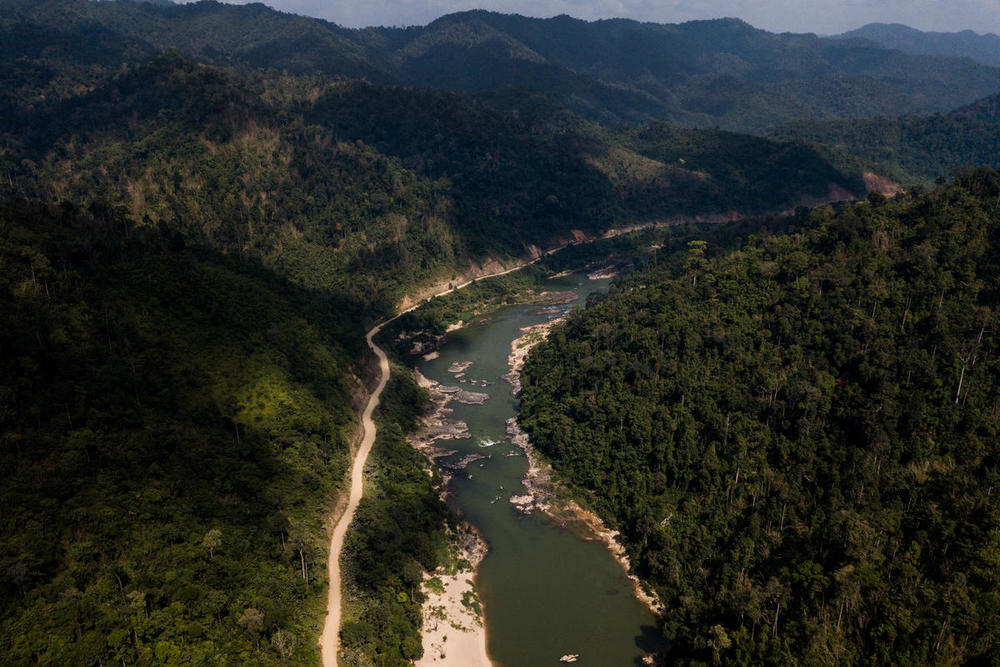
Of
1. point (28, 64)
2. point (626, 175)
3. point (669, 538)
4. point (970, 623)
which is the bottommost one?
point (669, 538)

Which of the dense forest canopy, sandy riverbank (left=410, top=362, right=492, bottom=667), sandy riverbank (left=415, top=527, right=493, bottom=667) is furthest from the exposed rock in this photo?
sandy riverbank (left=415, top=527, right=493, bottom=667)

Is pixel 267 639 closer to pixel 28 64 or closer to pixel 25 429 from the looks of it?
pixel 25 429

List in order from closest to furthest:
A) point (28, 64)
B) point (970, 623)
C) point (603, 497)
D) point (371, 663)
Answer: point (970, 623) < point (371, 663) < point (603, 497) < point (28, 64)

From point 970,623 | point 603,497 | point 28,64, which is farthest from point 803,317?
point 28,64

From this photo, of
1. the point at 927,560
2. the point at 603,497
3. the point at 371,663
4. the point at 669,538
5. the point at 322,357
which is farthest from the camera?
the point at 322,357

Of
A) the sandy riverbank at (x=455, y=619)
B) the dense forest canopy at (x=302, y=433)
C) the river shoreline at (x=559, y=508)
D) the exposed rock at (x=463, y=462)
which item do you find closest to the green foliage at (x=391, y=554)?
the dense forest canopy at (x=302, y=433)
